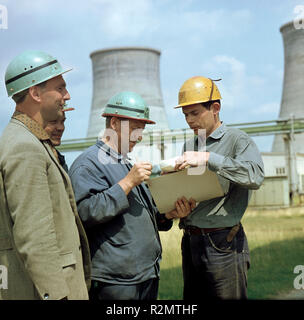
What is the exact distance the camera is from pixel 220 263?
2.32 meters

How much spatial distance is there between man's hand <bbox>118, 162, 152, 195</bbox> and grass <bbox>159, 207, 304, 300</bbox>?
268cm

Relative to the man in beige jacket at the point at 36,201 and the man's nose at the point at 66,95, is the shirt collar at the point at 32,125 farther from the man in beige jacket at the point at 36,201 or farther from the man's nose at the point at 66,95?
the man's nose at the point at 66,95

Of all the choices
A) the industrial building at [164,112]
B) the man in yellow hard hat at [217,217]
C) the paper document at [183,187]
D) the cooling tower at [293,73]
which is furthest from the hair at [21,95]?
the cooling tower at [293,73]

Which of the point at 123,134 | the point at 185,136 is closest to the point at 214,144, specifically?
the point at 123,134

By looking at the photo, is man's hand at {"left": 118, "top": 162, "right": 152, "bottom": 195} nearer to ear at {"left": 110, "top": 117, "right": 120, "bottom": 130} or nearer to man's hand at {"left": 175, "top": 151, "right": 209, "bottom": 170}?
man's hand at {"left": 175, "top": 151, "right": 209, "bottom": 170}

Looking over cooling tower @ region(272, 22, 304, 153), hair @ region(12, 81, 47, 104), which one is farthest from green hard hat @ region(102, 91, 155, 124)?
cooling tower @ region(272, 22, 304, 153)

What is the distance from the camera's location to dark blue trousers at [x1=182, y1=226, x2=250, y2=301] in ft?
7.60

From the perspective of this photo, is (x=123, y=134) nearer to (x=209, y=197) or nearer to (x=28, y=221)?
(x=209, y=197)

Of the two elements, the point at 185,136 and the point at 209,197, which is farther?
Result: the point at 185,136

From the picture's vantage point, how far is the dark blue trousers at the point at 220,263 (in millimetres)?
2316

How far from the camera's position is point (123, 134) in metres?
2.25

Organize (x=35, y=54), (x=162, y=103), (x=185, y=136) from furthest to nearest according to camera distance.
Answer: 1. (x=162, y=103)
2. (x=185, y=136)
3. (x=35, y=54)

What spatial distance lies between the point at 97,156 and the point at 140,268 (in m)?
0.50

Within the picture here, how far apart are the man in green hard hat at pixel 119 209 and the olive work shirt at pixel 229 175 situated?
0.13 m
